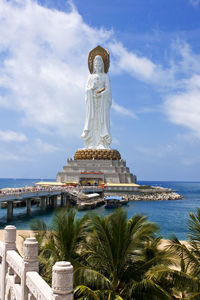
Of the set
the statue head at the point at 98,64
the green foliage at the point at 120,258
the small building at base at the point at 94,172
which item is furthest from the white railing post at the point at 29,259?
the statue head at the point at 98,64

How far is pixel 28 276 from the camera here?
488cm

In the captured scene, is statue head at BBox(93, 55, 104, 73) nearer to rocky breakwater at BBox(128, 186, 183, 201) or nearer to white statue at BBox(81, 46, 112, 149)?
white statue at BBox(81, 46, 112, 149)

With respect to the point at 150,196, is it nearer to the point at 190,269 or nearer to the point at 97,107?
the point at 97,107

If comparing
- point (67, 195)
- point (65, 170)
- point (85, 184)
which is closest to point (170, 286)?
point (67, 195)

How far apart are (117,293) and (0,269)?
2.29 meters

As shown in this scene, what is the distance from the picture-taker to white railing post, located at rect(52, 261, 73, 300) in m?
3.75

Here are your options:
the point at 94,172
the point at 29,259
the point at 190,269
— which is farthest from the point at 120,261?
the point at 94,172

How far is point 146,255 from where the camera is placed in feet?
23.5

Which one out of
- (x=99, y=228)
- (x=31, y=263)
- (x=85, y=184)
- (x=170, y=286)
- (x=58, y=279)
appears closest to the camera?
(x=58, y=279)

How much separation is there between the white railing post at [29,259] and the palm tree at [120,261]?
1059 millimetres

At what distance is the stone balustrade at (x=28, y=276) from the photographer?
3788 mm

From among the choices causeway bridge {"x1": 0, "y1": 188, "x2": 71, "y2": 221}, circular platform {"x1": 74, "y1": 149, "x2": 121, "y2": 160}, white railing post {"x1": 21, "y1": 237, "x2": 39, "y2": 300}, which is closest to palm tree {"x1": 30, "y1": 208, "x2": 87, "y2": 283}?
white railing post {"x1": 21, "y1": 237, "x2": 39, "y2": 300}

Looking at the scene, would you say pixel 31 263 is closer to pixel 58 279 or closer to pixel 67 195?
pixel 58 279

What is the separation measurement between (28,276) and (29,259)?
0.23m
